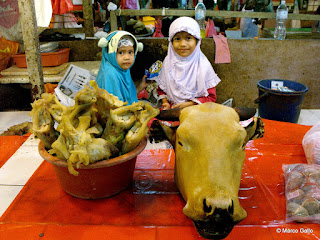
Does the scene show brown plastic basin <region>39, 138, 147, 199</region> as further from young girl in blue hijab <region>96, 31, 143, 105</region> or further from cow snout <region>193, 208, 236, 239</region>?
young girl in blue hijab <region>96, 31, 143, 105</region>

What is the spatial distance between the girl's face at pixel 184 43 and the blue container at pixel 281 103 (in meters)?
1.20

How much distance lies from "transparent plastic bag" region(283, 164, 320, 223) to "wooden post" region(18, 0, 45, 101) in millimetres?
2366

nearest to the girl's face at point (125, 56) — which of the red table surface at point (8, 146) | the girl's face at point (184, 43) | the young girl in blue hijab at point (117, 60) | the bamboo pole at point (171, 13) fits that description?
the young girl in blue hijab at point (117, 60)

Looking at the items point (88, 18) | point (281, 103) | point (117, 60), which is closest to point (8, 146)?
point (117, 60)

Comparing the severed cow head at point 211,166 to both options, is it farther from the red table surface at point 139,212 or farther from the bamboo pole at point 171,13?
the bamboo pole at point 171,13

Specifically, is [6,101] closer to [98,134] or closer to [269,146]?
[98,134]

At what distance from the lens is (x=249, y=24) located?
6840mm

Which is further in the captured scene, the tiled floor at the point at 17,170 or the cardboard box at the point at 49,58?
the cardboard box at the point at 49,58

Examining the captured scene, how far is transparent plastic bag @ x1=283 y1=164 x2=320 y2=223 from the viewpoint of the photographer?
4.25ft

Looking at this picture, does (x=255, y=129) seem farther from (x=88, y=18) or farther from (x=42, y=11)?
(x=88, y=18)

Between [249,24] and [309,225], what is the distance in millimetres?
6501

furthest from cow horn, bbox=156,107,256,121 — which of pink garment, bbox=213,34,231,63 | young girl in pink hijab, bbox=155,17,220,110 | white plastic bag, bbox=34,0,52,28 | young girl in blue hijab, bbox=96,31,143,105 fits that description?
pink garment, bbox=213,34,231,63

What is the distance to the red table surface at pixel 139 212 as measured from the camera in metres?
1.24

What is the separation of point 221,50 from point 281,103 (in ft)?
4.07
